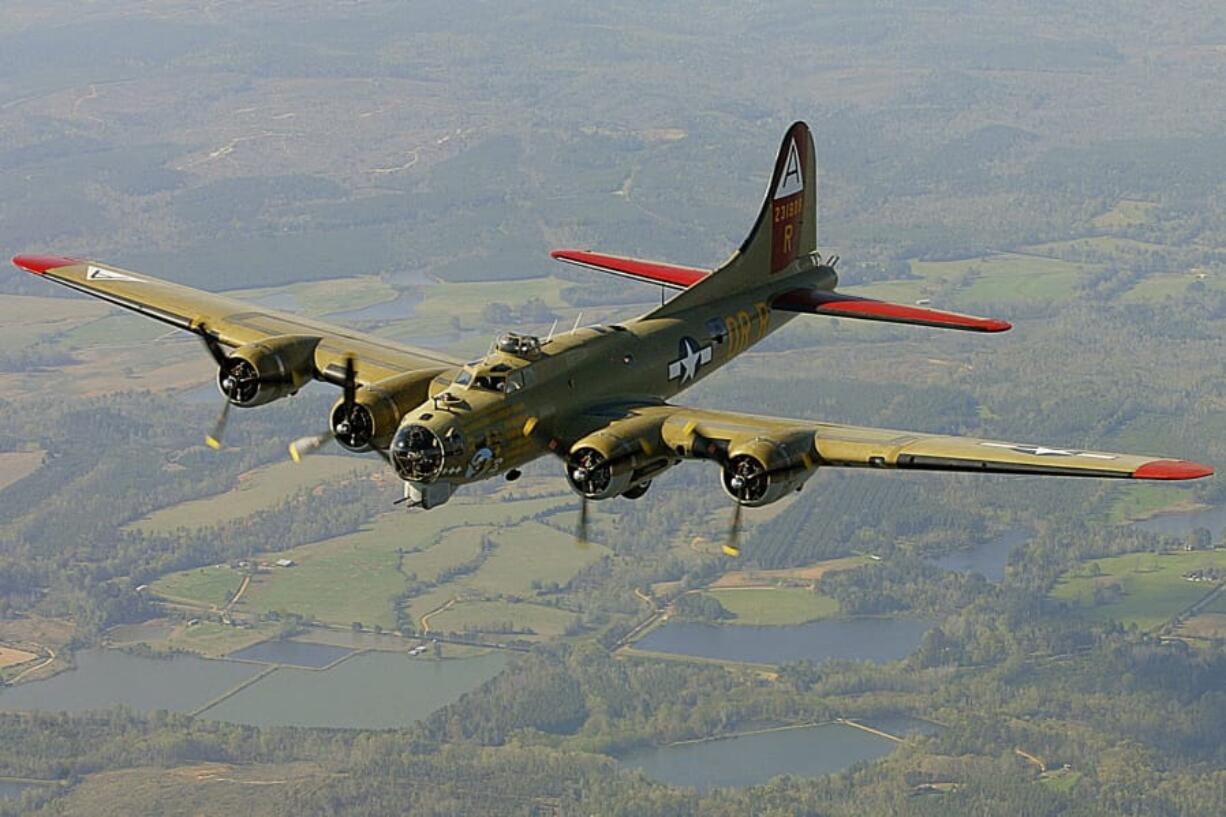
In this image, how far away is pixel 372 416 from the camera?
5350cm

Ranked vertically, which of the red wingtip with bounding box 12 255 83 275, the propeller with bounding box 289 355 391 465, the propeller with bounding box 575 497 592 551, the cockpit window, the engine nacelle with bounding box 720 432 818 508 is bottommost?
the propeller with bounding box 575 497 592 551

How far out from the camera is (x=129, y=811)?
654ft

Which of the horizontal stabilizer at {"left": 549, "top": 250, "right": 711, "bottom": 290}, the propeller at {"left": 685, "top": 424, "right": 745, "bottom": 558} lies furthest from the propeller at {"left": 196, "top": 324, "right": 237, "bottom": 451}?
the propeller at {"left": 685, "top": 424, "right": 745, "bottom": 558}

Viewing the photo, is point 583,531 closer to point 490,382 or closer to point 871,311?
point 490,382

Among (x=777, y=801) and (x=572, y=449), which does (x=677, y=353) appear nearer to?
(x=572, y=449)

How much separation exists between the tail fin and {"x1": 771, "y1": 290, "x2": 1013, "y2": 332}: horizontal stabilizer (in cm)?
146

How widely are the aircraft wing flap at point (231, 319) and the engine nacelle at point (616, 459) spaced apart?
874 cm

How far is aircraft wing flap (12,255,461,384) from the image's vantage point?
59.1m

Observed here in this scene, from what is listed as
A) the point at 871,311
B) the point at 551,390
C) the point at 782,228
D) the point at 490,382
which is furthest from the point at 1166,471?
the point at 782,228

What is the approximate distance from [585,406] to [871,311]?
14765 mm

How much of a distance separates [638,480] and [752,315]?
56.5 ft

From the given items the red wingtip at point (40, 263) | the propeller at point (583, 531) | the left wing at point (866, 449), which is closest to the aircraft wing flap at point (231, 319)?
the red wingtip at point (40, 263)

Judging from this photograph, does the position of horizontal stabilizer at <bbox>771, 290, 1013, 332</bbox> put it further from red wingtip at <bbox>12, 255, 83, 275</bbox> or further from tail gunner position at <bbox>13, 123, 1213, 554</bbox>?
red wingtip at <bbox>12, 255, 83, 275</bbox>

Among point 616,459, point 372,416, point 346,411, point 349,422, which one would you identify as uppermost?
point 346,411
